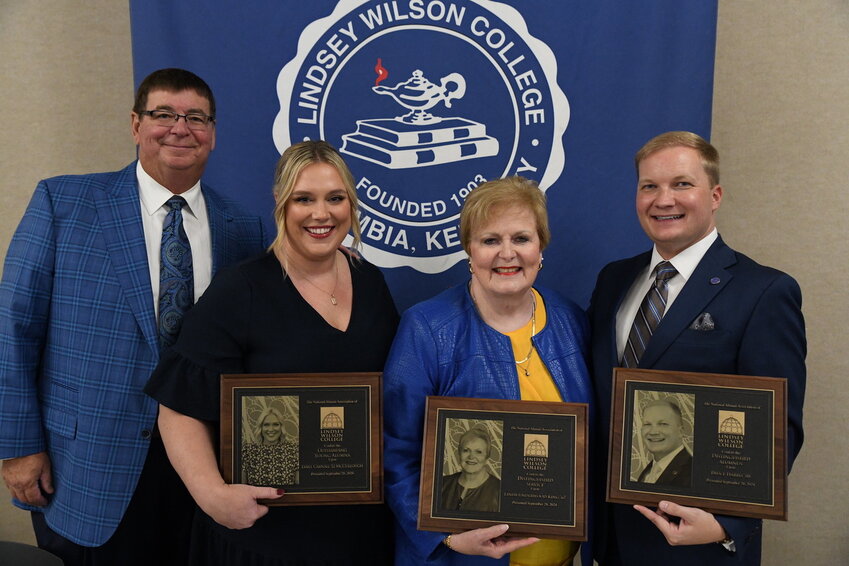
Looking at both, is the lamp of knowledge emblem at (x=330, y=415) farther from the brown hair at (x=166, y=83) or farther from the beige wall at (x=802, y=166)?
the beige wall at (x=802, y=166)

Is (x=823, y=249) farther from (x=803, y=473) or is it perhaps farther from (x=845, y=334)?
(x=803, y=473)

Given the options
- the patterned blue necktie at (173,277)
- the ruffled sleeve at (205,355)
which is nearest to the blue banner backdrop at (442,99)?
the patterned blue necktie at (173,277)

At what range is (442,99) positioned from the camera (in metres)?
2.68

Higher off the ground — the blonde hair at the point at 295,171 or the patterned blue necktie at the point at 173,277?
the blonde hair at the point at 295,171

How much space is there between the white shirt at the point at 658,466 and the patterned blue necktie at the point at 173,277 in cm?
144

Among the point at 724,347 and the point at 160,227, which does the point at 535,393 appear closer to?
the point at 724,347

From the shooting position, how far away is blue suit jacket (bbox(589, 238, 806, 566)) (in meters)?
1.74

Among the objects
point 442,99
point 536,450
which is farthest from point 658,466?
point 442,99

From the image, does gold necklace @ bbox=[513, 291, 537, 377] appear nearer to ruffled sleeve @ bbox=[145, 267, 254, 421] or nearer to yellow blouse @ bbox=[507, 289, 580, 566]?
yellow blouse @ bbox=[507, 289, 580, 566]

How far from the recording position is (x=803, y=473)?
9.89 ft

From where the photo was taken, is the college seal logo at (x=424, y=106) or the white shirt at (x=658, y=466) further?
the college seal logo at (x=424, y=106)

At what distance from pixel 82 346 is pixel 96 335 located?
56 mm

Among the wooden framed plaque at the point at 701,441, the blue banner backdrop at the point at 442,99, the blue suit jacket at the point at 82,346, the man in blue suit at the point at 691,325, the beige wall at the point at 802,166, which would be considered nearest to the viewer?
the wooden framed plaque at the point at 701,441

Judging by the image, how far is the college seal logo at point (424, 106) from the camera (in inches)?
104
